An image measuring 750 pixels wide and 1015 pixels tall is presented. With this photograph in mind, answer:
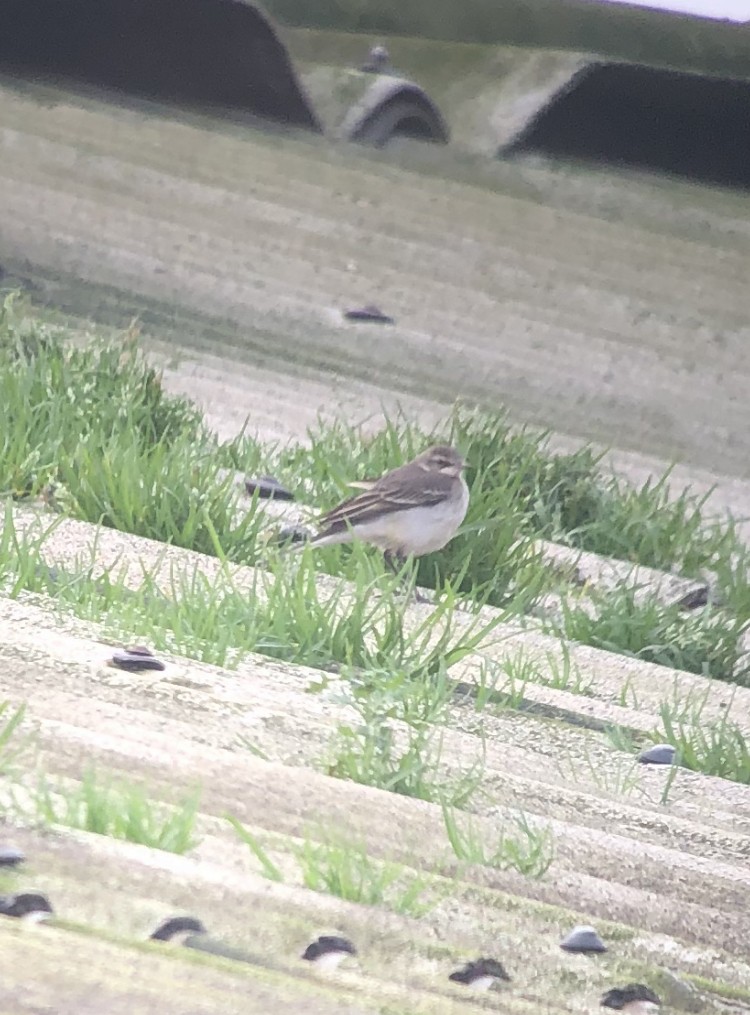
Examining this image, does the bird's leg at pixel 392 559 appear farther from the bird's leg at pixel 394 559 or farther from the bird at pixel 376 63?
the bird at pixel 376 63

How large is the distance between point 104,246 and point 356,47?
281cm

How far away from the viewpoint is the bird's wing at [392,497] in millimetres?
5609

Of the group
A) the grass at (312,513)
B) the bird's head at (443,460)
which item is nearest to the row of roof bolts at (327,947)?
the grass at (312,513)

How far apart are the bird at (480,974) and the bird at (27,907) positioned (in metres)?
0.47

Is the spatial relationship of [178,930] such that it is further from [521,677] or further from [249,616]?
[521,677]

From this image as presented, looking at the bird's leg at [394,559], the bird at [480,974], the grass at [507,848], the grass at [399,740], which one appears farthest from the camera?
the bird's leg at [394,559]

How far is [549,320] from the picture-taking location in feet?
27.9

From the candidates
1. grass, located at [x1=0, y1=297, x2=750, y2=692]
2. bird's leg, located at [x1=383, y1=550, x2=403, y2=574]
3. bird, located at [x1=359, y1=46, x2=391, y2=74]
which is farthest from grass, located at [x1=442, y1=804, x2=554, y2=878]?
bird, located at [x1=359, y1=46, x2=391, y2=74]

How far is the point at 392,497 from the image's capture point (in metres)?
5.96

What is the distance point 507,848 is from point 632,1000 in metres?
0.54

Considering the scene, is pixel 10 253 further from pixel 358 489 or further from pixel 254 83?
pixel 358 489

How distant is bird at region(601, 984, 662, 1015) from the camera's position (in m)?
2.36

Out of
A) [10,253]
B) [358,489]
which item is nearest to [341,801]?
[358,489]

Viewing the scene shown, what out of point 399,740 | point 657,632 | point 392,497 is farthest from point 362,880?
point 392,497
